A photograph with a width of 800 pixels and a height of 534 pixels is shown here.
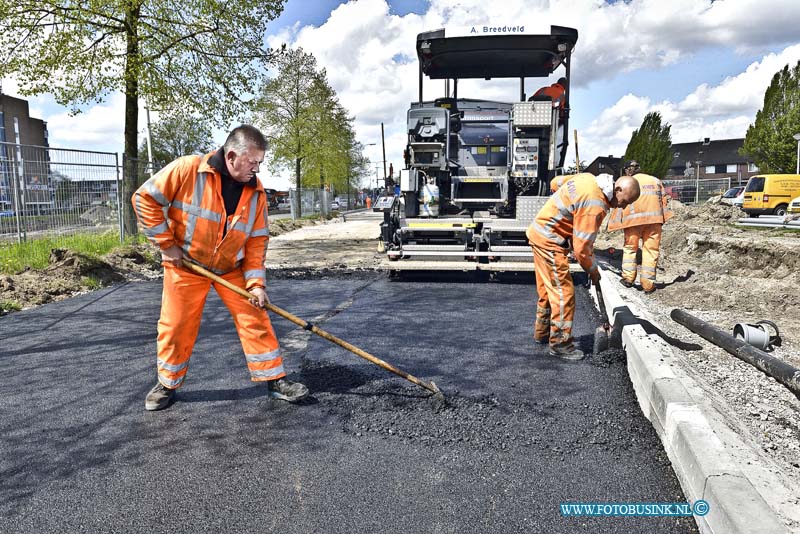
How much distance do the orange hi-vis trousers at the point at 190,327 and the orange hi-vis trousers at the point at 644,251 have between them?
18.1 feet

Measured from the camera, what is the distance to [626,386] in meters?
3.68

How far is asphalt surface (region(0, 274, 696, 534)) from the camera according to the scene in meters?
2.29

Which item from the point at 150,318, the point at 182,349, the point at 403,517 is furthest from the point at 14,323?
the point at 403,517

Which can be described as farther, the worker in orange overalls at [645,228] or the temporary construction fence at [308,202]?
the temporary construction fence at [308,202]

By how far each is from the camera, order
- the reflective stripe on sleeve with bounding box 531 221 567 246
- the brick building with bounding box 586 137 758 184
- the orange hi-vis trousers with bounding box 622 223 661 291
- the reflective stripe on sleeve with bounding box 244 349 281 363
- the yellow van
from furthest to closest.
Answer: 1. the brick building with bounding box 586 137 758 184
2. the yellow van
3. the orange hi-vis trousers with bounding box 622 223 661 291
4. the reflective stripe on sleeve with bounding box 531 221 567 246
5. the reflective stripe on sleeve with bounding box 244 349 281 363

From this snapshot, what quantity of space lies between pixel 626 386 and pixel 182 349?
110 inches

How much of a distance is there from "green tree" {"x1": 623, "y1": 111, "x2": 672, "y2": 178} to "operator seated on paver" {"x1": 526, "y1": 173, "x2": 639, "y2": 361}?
1535 inches

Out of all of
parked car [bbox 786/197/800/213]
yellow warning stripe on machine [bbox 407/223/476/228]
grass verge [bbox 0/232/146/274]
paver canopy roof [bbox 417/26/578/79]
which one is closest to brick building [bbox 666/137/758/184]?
parked car [bbox 786/197/800/213]

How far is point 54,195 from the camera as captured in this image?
9133mm

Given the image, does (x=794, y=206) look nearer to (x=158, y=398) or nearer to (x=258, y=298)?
(x=258, y=298)

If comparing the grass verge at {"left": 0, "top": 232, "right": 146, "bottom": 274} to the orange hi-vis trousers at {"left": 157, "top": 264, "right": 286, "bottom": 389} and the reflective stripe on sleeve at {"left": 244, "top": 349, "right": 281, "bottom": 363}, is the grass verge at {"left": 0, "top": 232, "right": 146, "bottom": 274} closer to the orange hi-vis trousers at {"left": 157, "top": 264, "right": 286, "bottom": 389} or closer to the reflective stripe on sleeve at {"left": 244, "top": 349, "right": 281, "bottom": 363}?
the orange hi-vis trousers at {"left": 157, "top": 264, "right": 286, "bottom": 389}

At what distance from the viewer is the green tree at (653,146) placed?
1583 inches

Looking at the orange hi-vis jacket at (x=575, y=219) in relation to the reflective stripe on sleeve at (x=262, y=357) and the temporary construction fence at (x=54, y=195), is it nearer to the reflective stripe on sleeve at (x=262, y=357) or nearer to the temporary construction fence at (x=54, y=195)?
the reflective stripe on sleeve at (x=262, y=357)

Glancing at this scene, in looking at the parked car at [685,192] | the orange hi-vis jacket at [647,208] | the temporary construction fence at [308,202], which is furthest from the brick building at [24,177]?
the parked car at [685,192]
